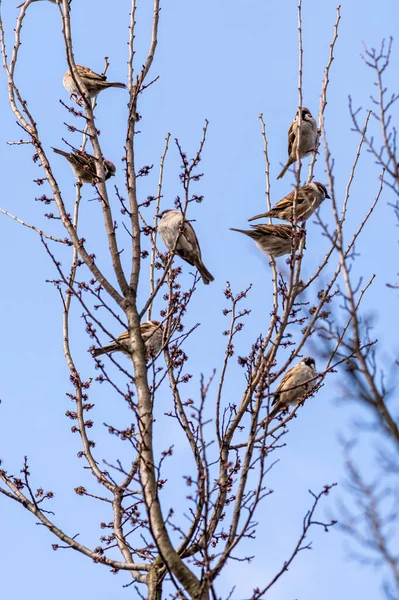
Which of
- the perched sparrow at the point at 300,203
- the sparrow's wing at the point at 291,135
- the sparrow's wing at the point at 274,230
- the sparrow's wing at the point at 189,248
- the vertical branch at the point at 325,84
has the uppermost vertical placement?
the sparrow's wing at the point at 291,135

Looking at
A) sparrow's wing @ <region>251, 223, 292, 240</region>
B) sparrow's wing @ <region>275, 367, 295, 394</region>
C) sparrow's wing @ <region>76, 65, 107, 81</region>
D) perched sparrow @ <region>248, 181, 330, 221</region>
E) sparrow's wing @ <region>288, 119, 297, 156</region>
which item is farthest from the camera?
sparrow's wing @ <region>288, 119, 297, 156</region>

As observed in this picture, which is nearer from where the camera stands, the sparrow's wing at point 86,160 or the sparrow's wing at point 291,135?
the sparrow's wing at point 86,160

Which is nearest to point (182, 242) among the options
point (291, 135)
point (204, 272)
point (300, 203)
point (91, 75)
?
point (204, 272)

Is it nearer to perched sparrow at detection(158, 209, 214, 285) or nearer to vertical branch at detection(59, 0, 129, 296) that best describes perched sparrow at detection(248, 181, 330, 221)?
perched sparrow at detection(158, 209, 214, 285)

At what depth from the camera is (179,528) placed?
551 centimetres

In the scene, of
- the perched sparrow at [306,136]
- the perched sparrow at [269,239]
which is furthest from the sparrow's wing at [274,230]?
the perched sparrow at [306,136]

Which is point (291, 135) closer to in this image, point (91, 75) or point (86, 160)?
point (91, 75)

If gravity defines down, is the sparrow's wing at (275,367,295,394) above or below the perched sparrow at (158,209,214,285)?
below

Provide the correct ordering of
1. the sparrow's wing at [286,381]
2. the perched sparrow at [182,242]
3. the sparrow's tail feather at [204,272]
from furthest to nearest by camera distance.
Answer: the sparrow's wing at [286,381]
the sparrow's tail feather at [204,272]
the perched sparrow at [182,242]

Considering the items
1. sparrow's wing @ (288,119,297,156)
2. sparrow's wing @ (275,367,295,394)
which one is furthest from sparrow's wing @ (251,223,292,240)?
sparrow's wing @ (288,119,297,156)

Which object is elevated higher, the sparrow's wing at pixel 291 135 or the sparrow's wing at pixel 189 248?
the sparrow's wing at pixel 291 135

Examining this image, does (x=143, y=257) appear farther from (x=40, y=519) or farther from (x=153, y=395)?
(x=40, y=519)

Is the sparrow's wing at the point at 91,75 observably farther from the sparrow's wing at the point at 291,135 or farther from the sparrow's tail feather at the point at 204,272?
the sparrow's tail feather at the point at 204,272

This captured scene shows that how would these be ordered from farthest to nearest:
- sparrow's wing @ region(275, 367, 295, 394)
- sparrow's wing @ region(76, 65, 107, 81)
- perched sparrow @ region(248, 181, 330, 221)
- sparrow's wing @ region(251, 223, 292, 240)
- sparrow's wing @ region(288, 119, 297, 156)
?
1. sparrow's wing @ region(288, 119, 297, 156)
2. sparrow's wing @ region(76, 65, 107, 81)
3. sparrow's wing @ region(275, 367, 295, 394)
4. perched sparrow @ region(248, 181, 330, 221)
5. sparrow's wing @ region(251, 223, 292, 240)
